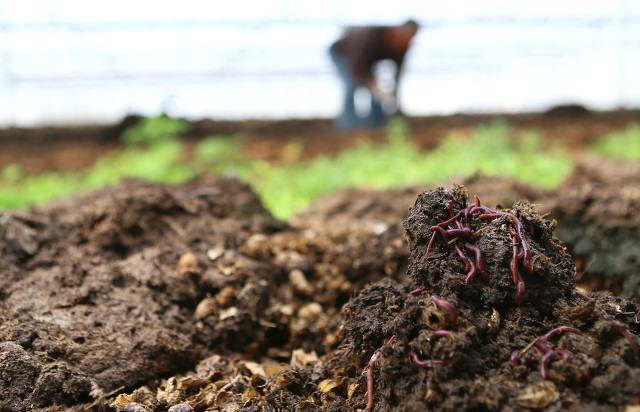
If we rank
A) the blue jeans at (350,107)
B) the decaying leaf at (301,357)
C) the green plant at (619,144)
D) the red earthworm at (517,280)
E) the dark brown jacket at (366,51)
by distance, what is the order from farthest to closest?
the blue jeans at (350,107), the dark brown jacket at (366,51), the green plant at (619,144), the decaying leaf at (301,357), the red earthworm at (517,280)

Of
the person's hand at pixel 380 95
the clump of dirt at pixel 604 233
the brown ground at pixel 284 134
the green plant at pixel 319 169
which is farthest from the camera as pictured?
the person's hand at pixel 380 95

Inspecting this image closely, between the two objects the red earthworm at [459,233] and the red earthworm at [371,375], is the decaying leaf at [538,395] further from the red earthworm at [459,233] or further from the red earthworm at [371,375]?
the red earthworm at [459,233]

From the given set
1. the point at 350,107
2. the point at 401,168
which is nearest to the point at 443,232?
the point at 401,168

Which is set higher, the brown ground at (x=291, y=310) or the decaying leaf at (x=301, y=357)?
the brown ground at (x=291, y=310)

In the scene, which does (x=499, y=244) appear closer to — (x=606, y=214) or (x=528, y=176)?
(x=606, y=214)

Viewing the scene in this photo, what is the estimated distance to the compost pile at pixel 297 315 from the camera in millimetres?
1448

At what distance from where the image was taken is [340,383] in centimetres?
181

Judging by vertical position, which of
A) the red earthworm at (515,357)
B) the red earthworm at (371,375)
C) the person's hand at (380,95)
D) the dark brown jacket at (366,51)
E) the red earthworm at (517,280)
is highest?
the dark brown jacket at (366,51)

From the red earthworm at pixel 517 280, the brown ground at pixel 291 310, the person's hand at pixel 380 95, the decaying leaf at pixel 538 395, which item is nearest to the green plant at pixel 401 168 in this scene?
the brown ground at pixel 291 310

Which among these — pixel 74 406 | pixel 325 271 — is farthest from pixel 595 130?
pixel 74 406

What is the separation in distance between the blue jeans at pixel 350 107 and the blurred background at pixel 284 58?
7.65 ft

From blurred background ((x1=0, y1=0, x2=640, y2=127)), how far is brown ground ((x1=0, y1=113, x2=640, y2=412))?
1092cm

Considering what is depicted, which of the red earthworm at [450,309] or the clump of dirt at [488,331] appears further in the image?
the red earthworm at [450,309]

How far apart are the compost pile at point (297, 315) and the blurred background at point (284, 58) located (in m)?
11.1
